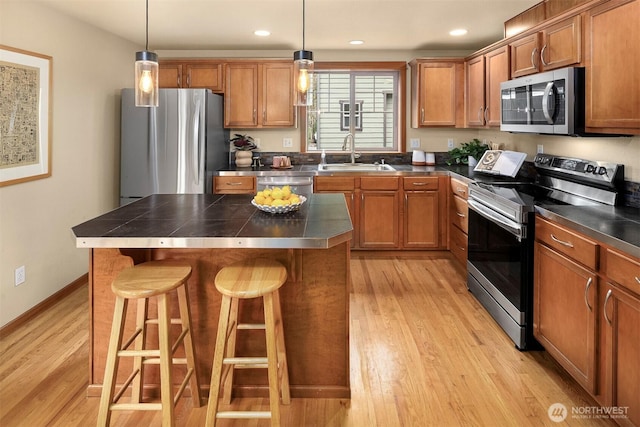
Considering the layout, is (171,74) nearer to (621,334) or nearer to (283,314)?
(283,314)

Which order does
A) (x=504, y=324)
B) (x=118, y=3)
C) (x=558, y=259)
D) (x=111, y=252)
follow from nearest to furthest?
(x=111, y=252) → (x=558, y=259) → (x=504, y=324) → (x=118, y=3)

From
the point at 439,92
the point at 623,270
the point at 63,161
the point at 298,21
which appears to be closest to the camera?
the point at 623,270

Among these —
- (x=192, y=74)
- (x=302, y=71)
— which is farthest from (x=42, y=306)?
(x=192, y=74)

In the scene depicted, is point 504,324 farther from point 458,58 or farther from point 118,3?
point 118,3

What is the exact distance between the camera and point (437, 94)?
5367 mm

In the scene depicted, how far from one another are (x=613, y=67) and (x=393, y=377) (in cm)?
194

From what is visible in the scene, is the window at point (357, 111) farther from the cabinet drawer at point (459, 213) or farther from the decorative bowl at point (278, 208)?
Answer: the decorative bowl at point (278, 208)

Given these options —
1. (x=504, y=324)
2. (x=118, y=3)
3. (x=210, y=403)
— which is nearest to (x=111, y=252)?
(x=210, y=403)

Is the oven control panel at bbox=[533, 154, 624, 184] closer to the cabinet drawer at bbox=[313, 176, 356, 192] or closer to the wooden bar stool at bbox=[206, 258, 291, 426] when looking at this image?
the cabinet drawer at bbox=[313, 176, 356, 192]

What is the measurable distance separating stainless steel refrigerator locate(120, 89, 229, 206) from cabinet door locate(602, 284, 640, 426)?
11.8ft

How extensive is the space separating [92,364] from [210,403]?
0.77 meters

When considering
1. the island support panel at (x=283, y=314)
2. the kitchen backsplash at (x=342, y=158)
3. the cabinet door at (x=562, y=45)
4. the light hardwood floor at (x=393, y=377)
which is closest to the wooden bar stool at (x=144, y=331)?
the island support panel at (x=283, y=314)

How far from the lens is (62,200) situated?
12.9ft

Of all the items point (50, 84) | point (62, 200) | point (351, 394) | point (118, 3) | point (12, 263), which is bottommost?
point (351, 394)
